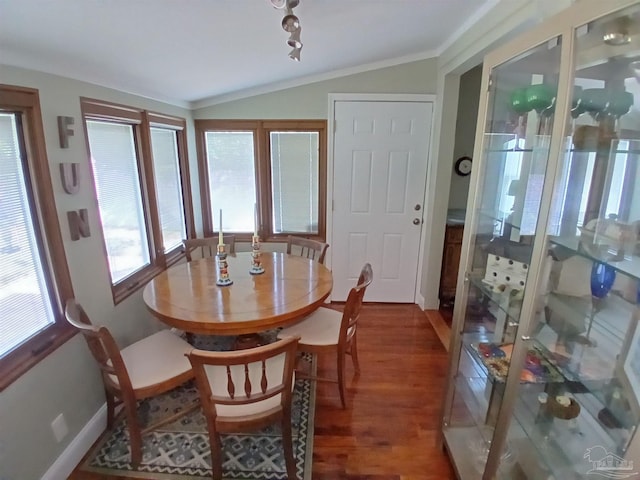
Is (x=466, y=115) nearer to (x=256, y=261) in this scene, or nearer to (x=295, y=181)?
(x=295, y=181)

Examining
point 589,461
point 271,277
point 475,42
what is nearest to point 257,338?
point 271,277

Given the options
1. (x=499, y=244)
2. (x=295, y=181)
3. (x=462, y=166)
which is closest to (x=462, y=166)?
(x=462, y=166)

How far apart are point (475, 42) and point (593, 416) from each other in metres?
2.22

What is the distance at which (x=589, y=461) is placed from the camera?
1146 mm

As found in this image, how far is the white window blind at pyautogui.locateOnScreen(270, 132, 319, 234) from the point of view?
345cm

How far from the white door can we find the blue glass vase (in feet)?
7.46

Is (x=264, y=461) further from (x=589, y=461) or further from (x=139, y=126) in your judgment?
(x=139, y=126)

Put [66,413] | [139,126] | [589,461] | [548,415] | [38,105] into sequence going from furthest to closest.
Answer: [139,126] < [66,413] < [38,105] < [548,415] < [589,461]

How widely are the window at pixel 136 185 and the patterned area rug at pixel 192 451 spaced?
0.87 meters

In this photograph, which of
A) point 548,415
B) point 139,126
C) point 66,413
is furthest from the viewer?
point 139,126

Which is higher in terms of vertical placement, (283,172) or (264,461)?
(283,172)

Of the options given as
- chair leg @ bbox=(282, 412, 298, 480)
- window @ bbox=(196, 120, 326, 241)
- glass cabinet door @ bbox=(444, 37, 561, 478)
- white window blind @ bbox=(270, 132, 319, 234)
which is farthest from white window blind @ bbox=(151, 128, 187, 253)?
glass cabinet door @ bbox=(444, 37, 561, 478)

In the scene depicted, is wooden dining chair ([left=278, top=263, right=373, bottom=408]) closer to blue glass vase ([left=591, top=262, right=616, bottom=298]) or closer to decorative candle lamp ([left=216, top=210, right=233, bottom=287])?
decorative candle lamp ([left=216, top=210, right=233, bottom=287])

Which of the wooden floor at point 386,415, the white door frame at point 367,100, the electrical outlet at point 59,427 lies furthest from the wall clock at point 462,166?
the electrical outlet at point 59,427
